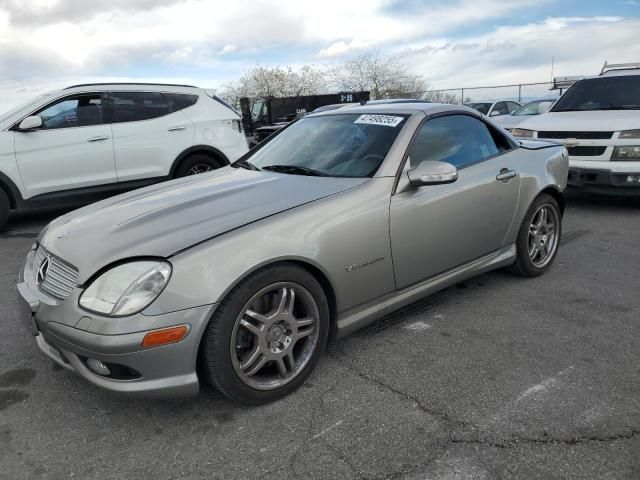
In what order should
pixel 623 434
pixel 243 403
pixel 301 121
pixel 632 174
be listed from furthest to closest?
pixel 632 174 → pixel 301 121 → pixel 243 403 → pixel 623 434

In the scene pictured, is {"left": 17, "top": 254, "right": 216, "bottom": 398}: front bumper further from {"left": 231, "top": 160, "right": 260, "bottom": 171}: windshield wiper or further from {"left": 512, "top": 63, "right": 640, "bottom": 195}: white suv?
{"left": 512, "top": 63, "right": 640, "bottom": 195}: white suv

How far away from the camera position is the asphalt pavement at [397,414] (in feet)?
7.45

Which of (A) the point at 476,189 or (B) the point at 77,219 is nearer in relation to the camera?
(B) the point at 77,219

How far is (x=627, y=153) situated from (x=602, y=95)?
5.17ft

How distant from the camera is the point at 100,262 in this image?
2.47 metres

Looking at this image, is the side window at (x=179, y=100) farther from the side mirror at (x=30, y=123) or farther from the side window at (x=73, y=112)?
the side mirror at (x=30, y=123)

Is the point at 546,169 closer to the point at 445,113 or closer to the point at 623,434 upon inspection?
the point at 445,113

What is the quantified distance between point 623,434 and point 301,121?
3009 millimetres

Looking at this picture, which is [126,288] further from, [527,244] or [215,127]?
[215,127]

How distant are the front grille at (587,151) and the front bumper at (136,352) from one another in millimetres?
6029

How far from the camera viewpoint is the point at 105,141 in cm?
696

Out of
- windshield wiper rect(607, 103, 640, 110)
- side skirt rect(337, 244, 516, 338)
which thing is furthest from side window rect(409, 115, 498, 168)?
windshield wiper rect(607, 103, 640, 110)

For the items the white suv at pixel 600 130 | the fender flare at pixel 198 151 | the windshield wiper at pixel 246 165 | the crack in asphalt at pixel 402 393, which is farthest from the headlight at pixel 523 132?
the crack in asphalt at pixel 402 393

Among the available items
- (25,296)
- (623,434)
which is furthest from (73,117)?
(623,434)
